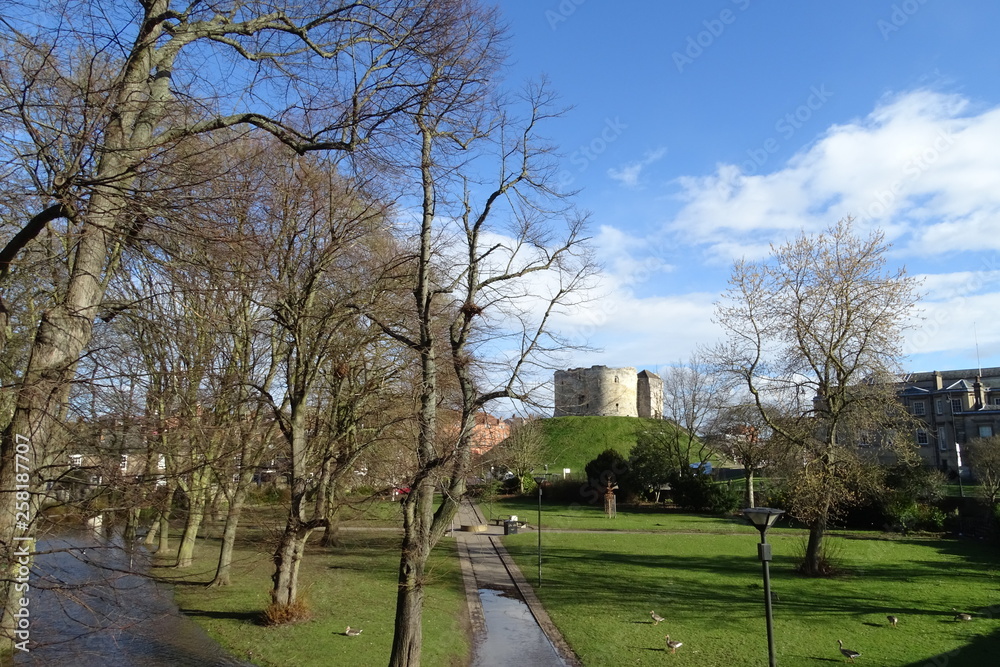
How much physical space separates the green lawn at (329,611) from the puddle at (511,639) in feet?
1.49

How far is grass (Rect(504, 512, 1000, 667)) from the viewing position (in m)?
11.4

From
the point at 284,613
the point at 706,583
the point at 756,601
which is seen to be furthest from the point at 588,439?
the point at 284,613

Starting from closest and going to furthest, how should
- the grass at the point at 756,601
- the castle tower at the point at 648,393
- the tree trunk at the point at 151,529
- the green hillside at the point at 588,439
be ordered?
1. the tree trunk at the point at 151,529
2. the grass at the point at 756,601
3. the green hillside at the point at 588,439
4. the castle tower at the point at 648,393

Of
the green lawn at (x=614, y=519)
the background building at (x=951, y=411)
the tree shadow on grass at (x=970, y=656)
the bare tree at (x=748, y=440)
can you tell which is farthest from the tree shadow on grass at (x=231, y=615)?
the background building at (x=951, y=411)

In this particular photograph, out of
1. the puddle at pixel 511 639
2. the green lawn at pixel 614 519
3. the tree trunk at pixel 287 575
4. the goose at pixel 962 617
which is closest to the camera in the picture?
the puddle at pixel 511 639

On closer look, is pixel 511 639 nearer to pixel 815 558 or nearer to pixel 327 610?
pixel 327 610

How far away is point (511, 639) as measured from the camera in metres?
12.2

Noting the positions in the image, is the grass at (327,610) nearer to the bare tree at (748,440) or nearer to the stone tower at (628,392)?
the bare tree at (748,440)

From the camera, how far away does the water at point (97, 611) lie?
3.76m

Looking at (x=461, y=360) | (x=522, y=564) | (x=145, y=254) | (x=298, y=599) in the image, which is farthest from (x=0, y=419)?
(x=522, y=564)

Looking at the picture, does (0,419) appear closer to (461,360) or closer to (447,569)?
(461,360)

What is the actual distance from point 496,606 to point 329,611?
3.82 meters

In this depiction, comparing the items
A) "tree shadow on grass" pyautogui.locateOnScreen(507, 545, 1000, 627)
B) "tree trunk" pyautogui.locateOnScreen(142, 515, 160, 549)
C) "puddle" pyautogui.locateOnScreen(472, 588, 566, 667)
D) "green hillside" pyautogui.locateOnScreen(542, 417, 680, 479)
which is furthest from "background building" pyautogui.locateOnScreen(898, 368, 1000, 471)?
"tree trunk" pyautogui.locateOnScreen(142, 515, 160, 549)

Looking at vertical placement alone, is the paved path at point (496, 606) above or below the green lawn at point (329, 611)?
below
